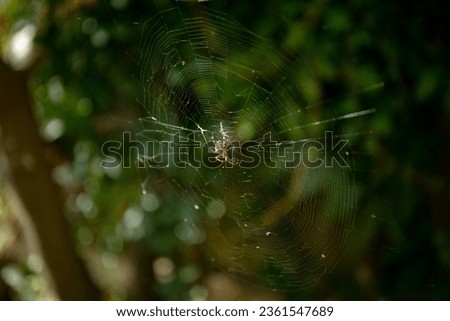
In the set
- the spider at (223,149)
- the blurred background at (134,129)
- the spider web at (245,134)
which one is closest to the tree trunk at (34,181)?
the blurred background at (134,129)

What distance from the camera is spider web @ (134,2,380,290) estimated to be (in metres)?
1.92

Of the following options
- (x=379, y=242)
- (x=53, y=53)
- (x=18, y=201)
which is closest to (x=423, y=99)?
(x=379, y=242)

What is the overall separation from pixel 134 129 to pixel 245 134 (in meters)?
0.47

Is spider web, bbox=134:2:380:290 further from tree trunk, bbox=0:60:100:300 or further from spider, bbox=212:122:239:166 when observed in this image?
tree trunk, bbox=0:60:100:300

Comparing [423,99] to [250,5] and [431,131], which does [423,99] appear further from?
[250,5]

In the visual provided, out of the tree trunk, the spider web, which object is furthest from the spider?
the tree trunk

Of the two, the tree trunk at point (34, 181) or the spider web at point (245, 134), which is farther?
the tree trunk at point (34, 181)

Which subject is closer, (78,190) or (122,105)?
(122,105)

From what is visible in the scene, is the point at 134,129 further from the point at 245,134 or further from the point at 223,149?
the point at 245,134

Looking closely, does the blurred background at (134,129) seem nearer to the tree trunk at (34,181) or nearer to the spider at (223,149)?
the tree trunk at (34,181)

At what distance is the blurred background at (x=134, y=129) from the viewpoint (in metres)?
1.84

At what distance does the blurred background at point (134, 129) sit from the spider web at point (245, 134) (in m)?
0.06

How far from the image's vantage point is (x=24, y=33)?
2084 millimetres

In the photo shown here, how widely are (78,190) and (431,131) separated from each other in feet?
4.57
